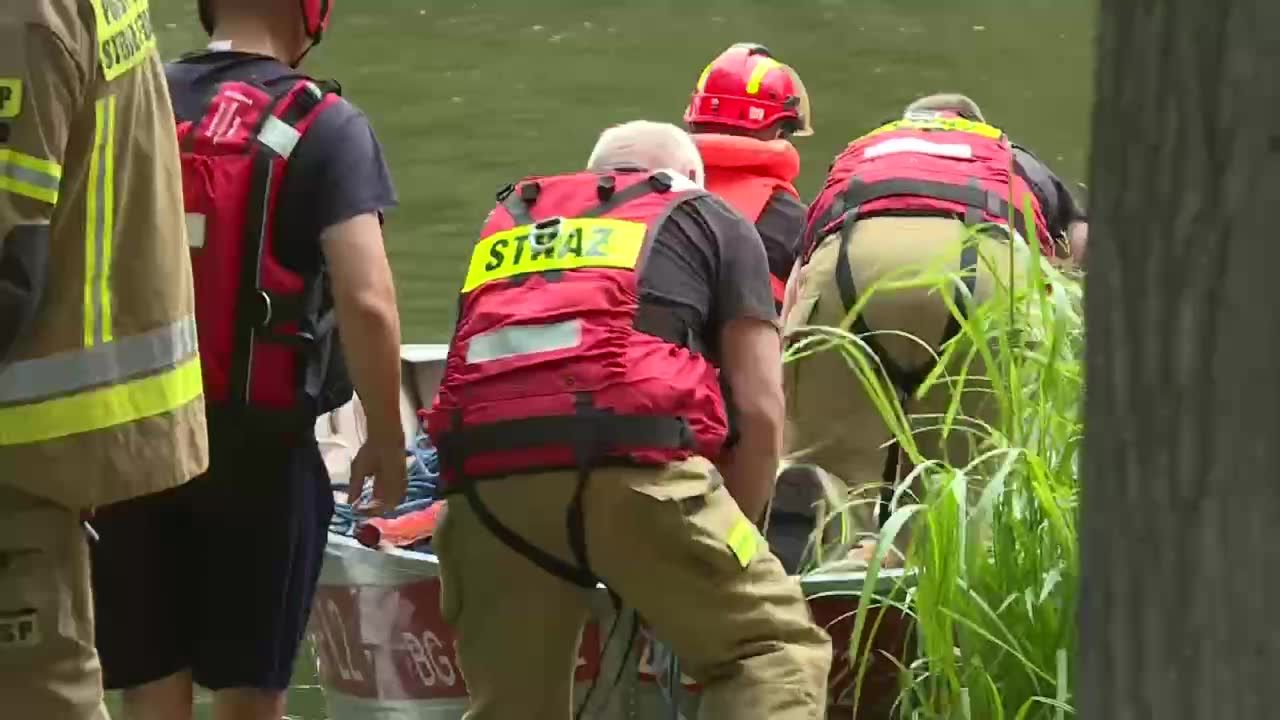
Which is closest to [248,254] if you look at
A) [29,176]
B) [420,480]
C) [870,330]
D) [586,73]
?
[29,176]

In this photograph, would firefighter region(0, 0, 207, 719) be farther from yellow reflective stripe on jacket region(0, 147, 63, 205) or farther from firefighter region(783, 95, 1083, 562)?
firefighter region(783, 95, 1083, 562)

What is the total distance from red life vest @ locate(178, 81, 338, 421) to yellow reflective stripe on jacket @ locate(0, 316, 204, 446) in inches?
30.6

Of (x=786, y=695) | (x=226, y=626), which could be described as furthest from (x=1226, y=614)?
(x=226, y=626)

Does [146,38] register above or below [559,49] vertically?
above

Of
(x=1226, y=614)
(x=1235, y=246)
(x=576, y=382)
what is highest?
(x=1235, y=246)

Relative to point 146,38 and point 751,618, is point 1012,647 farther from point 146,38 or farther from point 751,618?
point 146,38

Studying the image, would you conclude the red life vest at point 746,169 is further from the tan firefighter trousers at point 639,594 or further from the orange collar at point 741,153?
the tan firefighter trousers at point 639,594

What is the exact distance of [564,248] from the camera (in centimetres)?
363

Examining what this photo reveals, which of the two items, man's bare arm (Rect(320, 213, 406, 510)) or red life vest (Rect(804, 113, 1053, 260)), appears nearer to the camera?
man's bare arm (Rect(320, 213, 406, 510))

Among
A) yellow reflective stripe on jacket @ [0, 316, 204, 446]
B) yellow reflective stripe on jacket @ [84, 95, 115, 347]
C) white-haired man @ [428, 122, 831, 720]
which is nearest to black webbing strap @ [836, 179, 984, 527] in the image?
white-haired man @ [428, 122, 831, 720]

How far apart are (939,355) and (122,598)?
204 centimetres

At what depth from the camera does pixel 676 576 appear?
Answer: 11.6 feet

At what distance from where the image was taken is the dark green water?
532 inches

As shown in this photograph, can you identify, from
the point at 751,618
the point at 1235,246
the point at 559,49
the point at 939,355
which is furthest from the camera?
the point at 559,49
